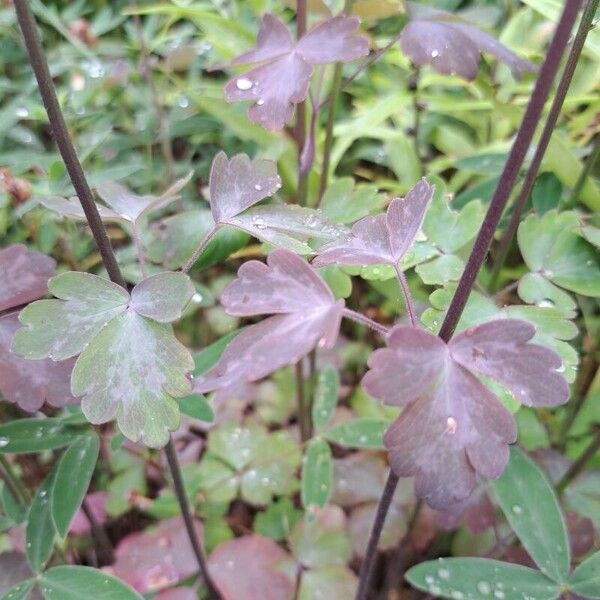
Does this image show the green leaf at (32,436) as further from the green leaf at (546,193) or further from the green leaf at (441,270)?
the green leaf at (546,193)

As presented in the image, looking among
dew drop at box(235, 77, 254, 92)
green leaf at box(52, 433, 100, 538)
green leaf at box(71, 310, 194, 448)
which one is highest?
dew drop at box(235, 77, 254, 92)

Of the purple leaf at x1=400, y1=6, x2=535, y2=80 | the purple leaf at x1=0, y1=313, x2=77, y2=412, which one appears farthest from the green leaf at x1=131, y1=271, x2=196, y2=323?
the purple leaf at x1=400, y1=6, x2=535, y2=80

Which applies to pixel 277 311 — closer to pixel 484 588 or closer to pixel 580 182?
pixel 484 588

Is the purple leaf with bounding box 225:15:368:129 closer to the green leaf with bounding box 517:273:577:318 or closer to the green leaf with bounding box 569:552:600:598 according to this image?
the green leaf with bounding box 517:273:577:318

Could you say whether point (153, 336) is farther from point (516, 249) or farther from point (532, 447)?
point (516, 249)

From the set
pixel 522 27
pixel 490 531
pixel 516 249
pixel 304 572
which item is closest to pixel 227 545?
pixel 304 572

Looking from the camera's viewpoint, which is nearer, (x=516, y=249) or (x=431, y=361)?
(x=431, y=361)

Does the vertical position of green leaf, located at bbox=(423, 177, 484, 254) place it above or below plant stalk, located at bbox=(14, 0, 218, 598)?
below
